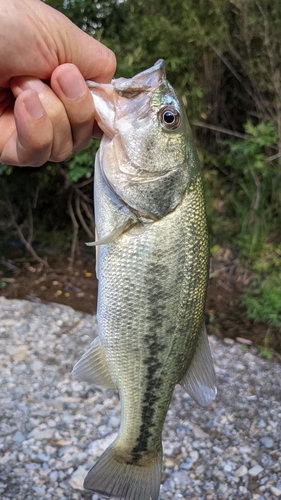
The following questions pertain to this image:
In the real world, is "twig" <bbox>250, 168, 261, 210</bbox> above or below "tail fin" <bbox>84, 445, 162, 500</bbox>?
below

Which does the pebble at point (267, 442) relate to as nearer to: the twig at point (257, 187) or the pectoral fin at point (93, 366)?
the pectoral fin at point (93, 366)

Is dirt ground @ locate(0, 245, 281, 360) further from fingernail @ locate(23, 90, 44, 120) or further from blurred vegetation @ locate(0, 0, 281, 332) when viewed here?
fingernail @ locate(23, 90, 44, 120)

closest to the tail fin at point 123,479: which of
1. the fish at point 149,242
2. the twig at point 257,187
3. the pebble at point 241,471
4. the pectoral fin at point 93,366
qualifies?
the fish at point 149,242

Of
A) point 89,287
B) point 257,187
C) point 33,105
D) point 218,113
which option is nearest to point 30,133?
point 33,105

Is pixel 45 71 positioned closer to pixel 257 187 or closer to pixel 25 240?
pixel 257 187

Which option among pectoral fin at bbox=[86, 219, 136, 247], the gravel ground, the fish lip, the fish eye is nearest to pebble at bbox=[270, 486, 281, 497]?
the gravel ground

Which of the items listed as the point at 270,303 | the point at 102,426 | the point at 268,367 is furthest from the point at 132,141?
the point at 270,303
